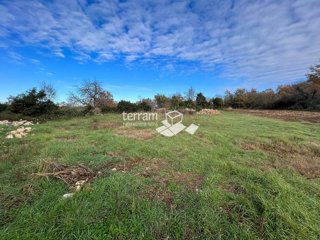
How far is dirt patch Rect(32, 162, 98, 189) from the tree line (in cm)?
1162

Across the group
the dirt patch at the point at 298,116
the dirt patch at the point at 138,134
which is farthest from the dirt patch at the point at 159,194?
the dirt patch at the point at 298,116

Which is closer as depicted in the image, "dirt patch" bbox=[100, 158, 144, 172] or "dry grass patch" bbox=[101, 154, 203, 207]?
"dry grass patch" bbox=[101, 154, 203, 207]

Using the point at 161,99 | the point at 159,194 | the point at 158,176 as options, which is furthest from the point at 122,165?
the point at 161,99

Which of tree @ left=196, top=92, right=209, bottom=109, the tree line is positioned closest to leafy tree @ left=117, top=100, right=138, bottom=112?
the tree line

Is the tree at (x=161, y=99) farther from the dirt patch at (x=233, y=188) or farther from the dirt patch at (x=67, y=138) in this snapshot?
the dirt patch at (x=233, y=188)

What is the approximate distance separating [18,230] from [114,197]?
101 centimetres

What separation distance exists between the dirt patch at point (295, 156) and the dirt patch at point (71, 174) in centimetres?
341

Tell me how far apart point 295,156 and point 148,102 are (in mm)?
Answer: 18854

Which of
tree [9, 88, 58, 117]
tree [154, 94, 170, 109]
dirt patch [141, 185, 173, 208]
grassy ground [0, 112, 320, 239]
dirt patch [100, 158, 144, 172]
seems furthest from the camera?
tree [154, 94, 170, 109]

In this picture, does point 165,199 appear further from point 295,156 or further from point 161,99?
point 161,99

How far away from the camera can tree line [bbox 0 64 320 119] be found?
A: 13752mm

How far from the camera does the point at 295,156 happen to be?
4301 mm

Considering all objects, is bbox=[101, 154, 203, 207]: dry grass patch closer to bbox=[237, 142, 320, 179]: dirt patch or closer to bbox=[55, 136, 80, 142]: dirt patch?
bbox=[237, 142, 320, 179]: dirt patch

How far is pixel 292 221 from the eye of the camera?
196cm
